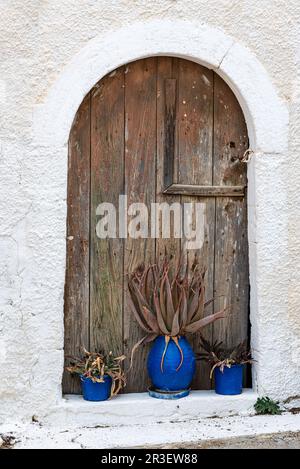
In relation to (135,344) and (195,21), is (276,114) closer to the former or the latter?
(195,21)

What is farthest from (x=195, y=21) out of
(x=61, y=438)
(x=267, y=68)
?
(x=61, y=438)

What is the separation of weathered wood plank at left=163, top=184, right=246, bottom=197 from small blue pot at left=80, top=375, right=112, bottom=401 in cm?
108

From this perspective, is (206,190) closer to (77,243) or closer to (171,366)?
(77,243)

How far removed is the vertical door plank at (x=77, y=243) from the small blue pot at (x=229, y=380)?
757 millimetres

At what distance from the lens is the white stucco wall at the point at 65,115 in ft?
13.0

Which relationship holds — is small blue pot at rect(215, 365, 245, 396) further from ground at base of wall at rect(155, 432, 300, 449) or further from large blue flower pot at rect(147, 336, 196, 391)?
ground at base of wall at rect(155, 432, 300, 449)

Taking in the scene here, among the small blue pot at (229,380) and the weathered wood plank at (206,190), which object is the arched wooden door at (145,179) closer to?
the weathered wood plank at (206,190)

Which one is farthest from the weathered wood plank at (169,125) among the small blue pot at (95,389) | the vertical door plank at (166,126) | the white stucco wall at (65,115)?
the small blue pot at (95,389)

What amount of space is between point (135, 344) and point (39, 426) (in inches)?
26.2

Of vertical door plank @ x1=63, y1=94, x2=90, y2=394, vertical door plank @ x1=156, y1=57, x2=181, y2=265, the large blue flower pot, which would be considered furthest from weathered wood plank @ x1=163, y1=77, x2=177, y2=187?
the large blue flower pot

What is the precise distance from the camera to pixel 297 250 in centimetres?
431

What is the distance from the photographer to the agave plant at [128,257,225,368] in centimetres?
411

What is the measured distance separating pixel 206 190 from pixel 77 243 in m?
0.77

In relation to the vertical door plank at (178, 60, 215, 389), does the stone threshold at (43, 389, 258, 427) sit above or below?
below
